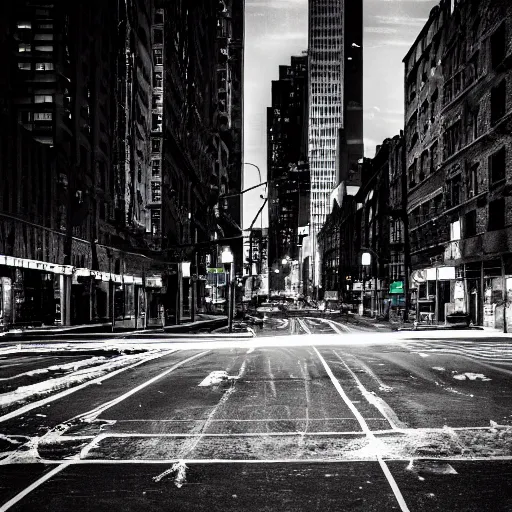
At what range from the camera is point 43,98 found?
31828mm

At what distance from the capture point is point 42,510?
573cm

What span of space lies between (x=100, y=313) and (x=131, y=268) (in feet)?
25.0

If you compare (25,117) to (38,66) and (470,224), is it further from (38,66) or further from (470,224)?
(470,224)

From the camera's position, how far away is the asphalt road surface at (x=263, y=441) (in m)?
6.09

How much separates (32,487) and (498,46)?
1551 inches

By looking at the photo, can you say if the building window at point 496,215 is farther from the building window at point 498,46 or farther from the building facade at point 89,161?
the building facade at point 89,161

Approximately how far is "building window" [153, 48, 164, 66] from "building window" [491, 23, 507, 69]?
98.1ft

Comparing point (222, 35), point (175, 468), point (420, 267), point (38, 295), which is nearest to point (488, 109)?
point (420, 267)

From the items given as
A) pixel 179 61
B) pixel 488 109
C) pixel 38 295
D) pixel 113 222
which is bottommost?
pixel 38 295

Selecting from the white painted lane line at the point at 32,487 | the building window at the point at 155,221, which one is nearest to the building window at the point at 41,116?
the building window at the point at 155,221

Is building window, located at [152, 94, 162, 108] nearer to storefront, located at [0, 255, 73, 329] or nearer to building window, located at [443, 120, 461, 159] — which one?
building window, located at [443, 120, 461, 159]

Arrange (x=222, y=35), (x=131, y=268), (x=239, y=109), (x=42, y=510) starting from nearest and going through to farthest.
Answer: (x=42, y=510) → (x=131, y=268) → (x=222, y=35) → (x=239, y=109)

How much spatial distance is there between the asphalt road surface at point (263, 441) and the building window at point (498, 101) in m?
25.5

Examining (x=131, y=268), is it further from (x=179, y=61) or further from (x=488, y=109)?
(x=179, y=61)
